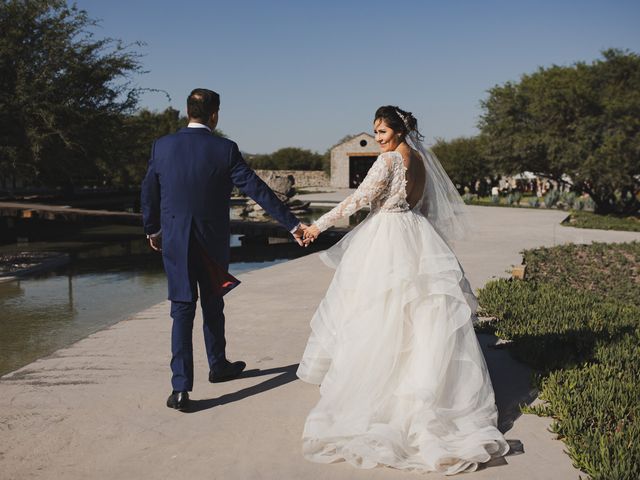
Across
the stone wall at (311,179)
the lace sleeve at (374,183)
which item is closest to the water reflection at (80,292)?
the lace sleeve at (374,183)

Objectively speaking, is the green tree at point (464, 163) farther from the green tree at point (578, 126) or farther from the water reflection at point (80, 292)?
the water reflection at point (80, 292)

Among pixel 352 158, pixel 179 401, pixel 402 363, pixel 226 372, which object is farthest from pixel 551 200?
pixel 352 158

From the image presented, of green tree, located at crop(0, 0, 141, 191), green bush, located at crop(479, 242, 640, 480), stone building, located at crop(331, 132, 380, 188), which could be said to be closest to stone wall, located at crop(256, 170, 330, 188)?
stone building, located at crop(331, 132, 380, 188)

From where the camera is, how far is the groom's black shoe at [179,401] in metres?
4.22

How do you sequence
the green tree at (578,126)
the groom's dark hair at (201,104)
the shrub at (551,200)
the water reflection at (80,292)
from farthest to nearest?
the shrub at (551,200) → the green tree at (578,126) → the water reflection at (80,292) → the groom's dark hair at (201,104)

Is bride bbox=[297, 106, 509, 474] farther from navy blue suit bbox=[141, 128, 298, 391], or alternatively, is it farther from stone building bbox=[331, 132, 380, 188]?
stone building bbox=[331, 132, 380, 188]

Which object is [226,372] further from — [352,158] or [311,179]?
[311,179]

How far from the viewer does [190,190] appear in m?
4.39

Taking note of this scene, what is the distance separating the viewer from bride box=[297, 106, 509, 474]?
3523 millimetres

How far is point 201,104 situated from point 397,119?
1.46 m

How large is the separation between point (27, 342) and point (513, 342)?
529cm

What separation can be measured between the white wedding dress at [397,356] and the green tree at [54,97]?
15.8m

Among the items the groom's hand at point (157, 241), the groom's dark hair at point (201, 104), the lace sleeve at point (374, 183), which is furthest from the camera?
the groom's hand at point (157, 241)

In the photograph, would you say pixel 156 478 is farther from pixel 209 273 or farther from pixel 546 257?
pixel 546 257
